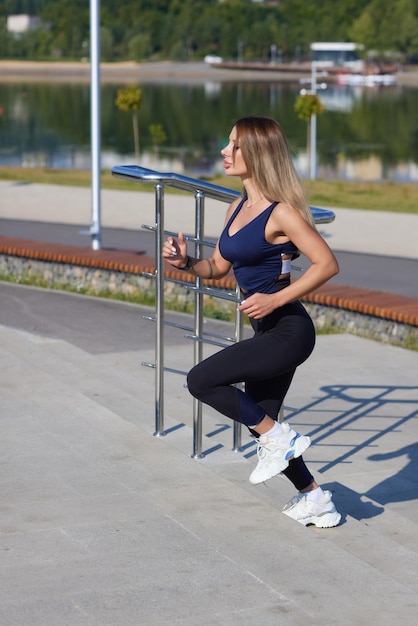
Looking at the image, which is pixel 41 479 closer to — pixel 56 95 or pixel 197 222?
pixel 197 222

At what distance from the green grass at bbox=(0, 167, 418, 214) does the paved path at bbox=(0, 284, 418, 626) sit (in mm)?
16793

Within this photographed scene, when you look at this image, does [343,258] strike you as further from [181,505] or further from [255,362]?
[255,362]

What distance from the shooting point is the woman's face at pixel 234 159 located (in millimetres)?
4246

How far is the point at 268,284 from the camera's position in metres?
4.26

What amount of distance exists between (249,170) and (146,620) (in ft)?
5.39

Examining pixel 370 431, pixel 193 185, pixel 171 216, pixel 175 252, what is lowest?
pixel 171 216

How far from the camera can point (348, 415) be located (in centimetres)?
718

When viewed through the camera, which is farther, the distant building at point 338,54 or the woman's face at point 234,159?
the distant building at point 338,54

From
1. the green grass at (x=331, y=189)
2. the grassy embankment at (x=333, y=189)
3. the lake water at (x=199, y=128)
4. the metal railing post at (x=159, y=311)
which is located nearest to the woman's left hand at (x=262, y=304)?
the metal railing post at (x=159, y=311)

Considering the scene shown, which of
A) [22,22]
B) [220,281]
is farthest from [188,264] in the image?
[22,22]

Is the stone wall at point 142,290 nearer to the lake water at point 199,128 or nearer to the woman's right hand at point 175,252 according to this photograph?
the woman's right hand at point 175,252

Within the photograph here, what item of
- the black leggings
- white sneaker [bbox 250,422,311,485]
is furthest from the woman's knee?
white sneaker [bbox 250,422,311,485]

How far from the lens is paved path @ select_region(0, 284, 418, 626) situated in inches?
144

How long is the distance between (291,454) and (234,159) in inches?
43.1
